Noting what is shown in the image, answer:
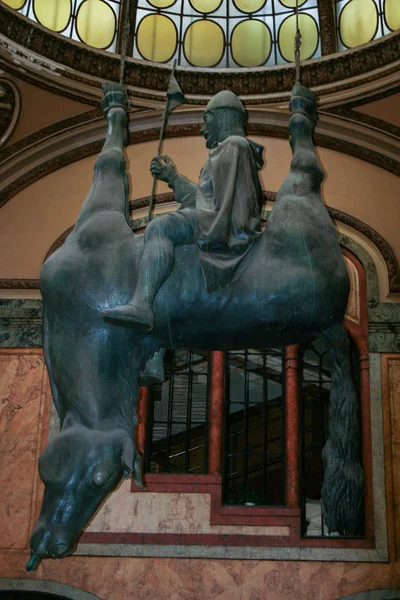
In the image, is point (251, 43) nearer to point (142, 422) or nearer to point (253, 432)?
point (142, 422)

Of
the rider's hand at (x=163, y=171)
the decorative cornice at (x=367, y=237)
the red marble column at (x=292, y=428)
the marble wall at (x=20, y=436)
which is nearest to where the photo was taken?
the rider's hand at (x=163, y=171)

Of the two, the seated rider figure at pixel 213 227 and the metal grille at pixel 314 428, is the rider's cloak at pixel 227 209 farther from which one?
the metal grille at pixel 314 428

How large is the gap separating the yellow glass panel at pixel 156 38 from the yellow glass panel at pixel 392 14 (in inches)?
105

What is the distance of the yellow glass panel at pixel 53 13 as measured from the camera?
10.0m

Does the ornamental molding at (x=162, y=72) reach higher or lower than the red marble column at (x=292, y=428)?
higher

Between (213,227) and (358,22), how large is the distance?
8.50 m

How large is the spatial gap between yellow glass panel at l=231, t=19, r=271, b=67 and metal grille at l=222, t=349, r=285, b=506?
3735 mm

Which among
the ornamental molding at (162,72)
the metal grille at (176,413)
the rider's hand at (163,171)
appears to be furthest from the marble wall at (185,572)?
the rider's hand at (163,171)

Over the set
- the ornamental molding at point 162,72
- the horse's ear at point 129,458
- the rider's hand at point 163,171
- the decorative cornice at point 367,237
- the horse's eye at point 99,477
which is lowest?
the horse's eye at point 99,477

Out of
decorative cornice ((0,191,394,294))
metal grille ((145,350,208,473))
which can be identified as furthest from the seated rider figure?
decorative cornice ((0,191,394,294))

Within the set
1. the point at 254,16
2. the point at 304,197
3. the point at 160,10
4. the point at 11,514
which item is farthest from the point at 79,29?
the point at 304,197

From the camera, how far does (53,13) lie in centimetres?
1012

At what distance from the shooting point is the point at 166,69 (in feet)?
31.7

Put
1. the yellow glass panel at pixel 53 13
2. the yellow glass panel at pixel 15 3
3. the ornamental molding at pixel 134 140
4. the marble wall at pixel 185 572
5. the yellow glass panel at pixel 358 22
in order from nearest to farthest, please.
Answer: the marble wall at pixel 185 572
the ornamental molding at pixel 134 140
the yellow glass panel at pixel 15 3
the yellow glass panel at pixel 53 13
the yellow glass panel at pixel 358 22
